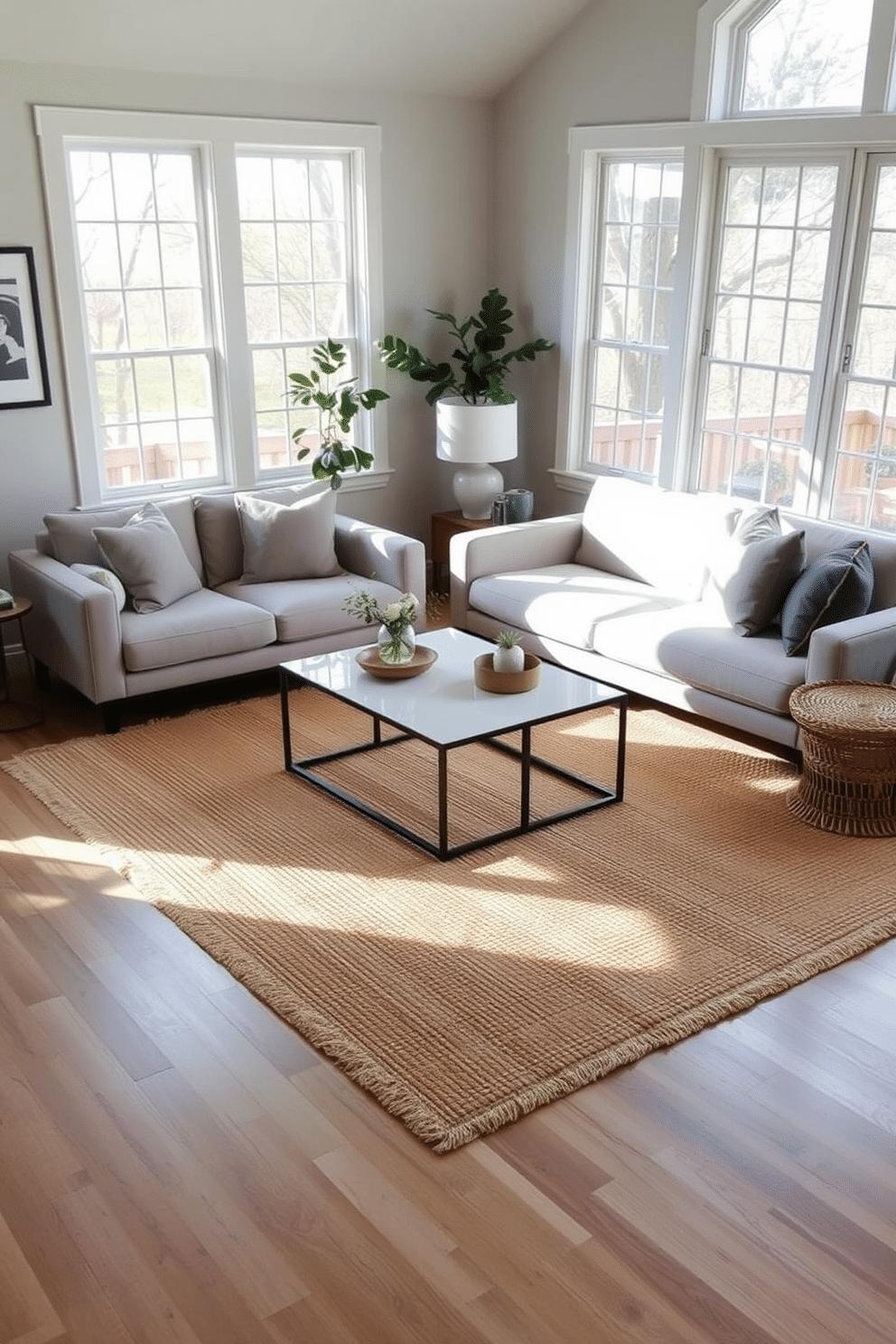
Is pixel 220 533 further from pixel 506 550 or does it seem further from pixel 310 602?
pixel 506 550

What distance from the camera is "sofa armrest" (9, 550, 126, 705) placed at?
4863mm

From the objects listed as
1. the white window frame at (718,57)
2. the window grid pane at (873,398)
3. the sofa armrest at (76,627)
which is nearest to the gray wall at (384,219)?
the sofa armrest at (76,627)

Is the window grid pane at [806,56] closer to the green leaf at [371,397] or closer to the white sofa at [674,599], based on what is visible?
the white sofa at [674,599]

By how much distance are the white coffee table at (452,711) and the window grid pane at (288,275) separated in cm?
218

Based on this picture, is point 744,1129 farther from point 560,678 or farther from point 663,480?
point 663,480

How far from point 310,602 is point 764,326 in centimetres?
244

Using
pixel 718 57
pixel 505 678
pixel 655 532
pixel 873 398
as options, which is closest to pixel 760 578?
pixel 655 532

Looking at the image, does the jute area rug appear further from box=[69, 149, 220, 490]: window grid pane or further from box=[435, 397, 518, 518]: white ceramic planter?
box=[435, 397, 518, 518]: white ceramic planter

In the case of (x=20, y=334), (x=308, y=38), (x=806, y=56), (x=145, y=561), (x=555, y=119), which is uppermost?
(x=308, y=38)

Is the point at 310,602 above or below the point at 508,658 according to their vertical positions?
below

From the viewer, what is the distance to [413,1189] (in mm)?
2652

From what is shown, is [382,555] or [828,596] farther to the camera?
[382,555]

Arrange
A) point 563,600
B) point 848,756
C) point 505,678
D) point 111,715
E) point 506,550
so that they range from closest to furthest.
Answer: point 848,756, point 505,678, point 111,715, point 563,600, point 506,550

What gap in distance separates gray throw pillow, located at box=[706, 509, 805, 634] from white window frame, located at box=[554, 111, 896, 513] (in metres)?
0.80
